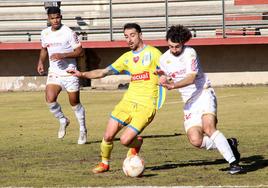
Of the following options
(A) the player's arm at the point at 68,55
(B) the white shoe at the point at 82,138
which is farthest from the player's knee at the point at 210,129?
(A) the player's arm at the point at 68,55

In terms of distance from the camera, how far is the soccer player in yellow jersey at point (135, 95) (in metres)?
11.4

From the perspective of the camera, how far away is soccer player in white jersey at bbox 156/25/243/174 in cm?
1091

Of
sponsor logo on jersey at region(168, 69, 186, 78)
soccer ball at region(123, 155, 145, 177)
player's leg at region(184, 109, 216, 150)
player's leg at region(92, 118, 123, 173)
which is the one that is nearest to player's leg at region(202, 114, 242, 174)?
player's leg at region(184, 109, 216, 150)

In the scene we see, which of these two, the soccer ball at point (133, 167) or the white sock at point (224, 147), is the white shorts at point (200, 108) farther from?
the soccer ball at point (133, 167)

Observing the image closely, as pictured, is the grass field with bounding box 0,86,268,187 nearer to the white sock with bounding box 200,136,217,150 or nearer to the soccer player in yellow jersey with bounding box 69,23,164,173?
the white sock with bounding box 200,136,217,150

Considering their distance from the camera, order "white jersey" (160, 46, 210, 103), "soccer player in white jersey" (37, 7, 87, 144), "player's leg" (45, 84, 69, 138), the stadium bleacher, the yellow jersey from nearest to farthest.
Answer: "white jersey" (160, 46, 210, 103) < the yellow jersey < "soccer player in white jersey" (37, 7, 87, 144) < "player's leg" (45, 84, 69, 138) < the stadium bleacher

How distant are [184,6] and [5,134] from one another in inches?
699

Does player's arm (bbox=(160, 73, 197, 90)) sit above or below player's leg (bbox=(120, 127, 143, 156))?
above

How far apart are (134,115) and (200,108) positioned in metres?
0.89

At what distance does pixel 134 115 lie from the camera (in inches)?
448

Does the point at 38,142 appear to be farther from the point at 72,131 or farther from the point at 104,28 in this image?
the point at 104,28

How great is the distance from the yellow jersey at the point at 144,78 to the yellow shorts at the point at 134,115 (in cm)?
8

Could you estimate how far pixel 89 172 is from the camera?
11.4m

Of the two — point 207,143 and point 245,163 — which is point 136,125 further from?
point 245,163
